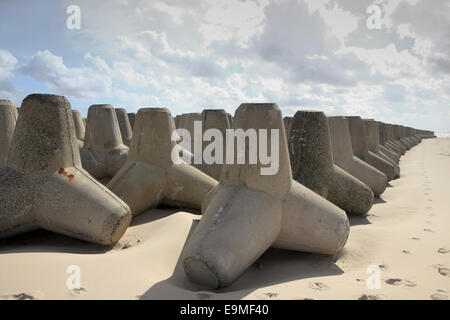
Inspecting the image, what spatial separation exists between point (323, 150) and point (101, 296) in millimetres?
3490

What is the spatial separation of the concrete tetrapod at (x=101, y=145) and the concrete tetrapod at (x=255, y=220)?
380 cm

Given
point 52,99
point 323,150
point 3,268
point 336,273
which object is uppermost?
point 52,99

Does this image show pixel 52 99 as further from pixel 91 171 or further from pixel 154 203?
pixel 91 171

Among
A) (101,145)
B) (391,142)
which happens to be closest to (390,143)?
(391,142)

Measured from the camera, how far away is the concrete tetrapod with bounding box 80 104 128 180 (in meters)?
6.74

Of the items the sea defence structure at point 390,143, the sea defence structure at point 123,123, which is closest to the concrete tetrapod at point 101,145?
the sea defence structure at point 123,123

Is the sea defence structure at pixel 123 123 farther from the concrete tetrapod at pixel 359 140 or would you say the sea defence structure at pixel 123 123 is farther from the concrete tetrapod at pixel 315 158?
the concrete tetrapod at pixel 359 140

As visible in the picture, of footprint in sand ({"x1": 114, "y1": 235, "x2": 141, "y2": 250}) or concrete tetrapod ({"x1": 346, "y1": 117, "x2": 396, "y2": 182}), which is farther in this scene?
concrete tetrapod ({"x1": 346, "y1": 117, "x2": 396, "y2": 182})

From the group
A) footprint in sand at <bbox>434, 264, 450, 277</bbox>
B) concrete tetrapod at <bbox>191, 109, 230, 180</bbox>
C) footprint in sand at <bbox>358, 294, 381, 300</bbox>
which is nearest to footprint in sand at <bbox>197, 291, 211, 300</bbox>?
footprint in sand at <bbox>358, 294, 381, 300</bbox>

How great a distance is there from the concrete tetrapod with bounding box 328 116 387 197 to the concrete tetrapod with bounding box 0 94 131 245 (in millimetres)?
3920

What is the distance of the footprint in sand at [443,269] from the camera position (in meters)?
3.06

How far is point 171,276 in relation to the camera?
2990 mm

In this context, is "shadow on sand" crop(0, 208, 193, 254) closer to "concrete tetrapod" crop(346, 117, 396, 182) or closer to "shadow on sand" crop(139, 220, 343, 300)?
"shadow on sand" crop(139, 220, 343, 300)
